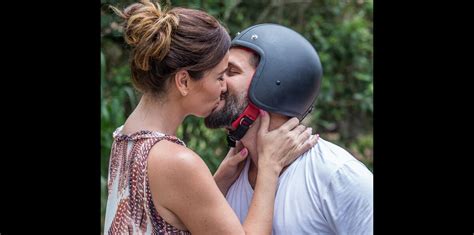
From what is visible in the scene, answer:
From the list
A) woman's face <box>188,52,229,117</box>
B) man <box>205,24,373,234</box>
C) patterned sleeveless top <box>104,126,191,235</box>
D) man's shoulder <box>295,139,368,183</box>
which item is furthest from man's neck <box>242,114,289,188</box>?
patterned sleeveless top <box>104,126,191,235</box>

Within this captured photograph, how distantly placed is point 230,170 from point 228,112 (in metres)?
0.31

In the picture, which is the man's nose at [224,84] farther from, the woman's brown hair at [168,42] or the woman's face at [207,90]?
the woman's brown hair at [168,42]

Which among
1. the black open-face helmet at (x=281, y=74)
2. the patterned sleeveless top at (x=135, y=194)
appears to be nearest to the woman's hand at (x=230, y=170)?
the black open-face helmet at (x=281, y=74)

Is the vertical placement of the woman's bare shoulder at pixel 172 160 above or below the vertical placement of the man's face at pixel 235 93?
below

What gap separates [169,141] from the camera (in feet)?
7.89

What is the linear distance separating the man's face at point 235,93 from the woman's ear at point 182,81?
30 centimetres

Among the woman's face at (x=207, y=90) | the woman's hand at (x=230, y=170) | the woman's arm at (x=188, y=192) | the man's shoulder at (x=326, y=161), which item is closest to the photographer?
the woman's arm at (x=188, y=192)

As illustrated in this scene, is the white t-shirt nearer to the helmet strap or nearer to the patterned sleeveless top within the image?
the helmet strap

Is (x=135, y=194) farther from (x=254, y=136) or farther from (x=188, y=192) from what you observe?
(x=254, y=136)

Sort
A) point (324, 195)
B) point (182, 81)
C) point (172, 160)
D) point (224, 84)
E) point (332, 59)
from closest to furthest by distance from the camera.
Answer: point (172, 160)
point (182, 81)
point (324, 195)
point (224, 84)
point (332, 59)

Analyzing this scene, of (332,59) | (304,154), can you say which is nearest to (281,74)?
(304,154)

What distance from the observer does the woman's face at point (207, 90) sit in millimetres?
2471
